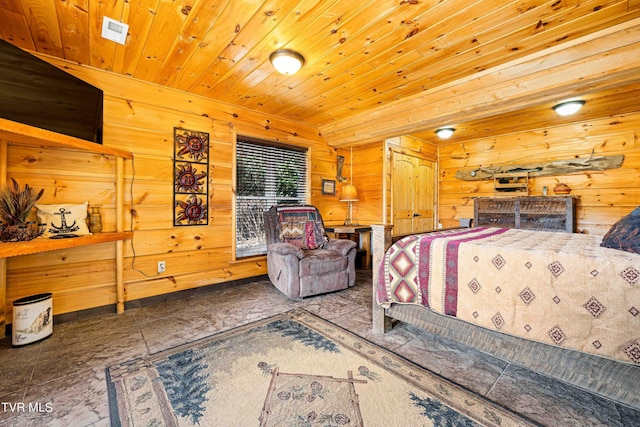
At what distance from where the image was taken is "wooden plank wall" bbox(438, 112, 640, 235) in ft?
11.8

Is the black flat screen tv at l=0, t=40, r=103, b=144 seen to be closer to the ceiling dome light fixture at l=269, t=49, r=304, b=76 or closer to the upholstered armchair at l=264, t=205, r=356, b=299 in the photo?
the ceiling dome light fixture at l=269, t=49, r=304, b=76

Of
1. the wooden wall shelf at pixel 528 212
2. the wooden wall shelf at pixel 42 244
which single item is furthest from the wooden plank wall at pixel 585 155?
the wooden wall shelf at pixel 42 244

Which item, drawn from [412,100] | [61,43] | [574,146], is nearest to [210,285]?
[61,43]

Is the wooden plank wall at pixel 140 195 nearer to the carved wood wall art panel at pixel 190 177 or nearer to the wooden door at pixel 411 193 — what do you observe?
the carved wood wall art panel at pixel 190 177

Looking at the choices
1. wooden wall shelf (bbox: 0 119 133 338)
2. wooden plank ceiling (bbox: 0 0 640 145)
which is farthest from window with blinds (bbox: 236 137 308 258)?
wooden wall shelf (bbox: 0 119 133 338)

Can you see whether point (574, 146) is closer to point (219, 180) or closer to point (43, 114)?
point (219, 180)

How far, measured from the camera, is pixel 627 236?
1.44m

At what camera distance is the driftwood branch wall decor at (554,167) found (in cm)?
371

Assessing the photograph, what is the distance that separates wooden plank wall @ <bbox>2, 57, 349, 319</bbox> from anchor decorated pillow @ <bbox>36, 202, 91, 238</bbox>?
0.17 meters

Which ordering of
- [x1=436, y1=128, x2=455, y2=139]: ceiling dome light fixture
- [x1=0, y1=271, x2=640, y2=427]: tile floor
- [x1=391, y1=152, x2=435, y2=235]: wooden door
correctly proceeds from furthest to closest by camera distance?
1. [x1=391, y1=152, x2=435, y2=235]: wooden door
2. [x1=436, y1=128, x2=455, y2=139]: ceiling dome light fixture
3. [x1=0, y1=271, x2=640, y2=427]: tile floor

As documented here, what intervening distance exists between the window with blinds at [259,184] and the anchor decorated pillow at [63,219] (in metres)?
1.55

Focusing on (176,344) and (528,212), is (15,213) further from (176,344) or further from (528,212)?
(528,212)

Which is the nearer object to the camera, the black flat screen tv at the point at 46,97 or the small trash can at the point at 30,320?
the black flat screen tv at the point at 46,97

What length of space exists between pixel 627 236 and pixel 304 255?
8.09 feet
